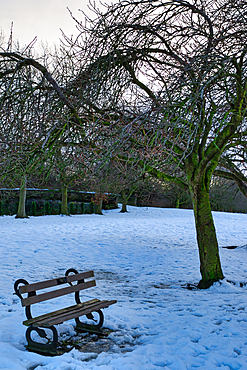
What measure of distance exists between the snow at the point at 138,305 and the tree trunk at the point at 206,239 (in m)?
0.26

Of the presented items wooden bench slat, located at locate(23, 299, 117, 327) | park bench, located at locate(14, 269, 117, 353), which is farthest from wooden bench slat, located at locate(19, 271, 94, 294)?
wooden bench slat, located at locate(23, 299, 117, 327)

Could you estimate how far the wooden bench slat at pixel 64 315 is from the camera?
3396 mm

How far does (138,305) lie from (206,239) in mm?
2092

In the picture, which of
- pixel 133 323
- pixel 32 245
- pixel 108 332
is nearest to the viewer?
pixel 108 332

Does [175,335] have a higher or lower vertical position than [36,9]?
→ lower

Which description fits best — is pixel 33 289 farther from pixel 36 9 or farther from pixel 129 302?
pixel 36 9

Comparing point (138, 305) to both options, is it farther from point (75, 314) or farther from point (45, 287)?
point (45, 287)

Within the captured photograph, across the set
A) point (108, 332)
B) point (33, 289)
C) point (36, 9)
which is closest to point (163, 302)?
point (108, 332)

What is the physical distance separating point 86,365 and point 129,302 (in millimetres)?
2515

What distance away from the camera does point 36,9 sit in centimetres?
577

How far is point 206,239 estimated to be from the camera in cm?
643

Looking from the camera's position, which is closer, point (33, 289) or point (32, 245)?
point (33, 289)

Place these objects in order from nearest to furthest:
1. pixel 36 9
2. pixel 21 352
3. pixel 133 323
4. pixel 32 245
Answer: pixel 21 352, pixel 133 323, pixel 36 9, pixel 32 245

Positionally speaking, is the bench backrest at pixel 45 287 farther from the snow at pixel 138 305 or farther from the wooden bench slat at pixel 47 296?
the snow at pixel 138 305
